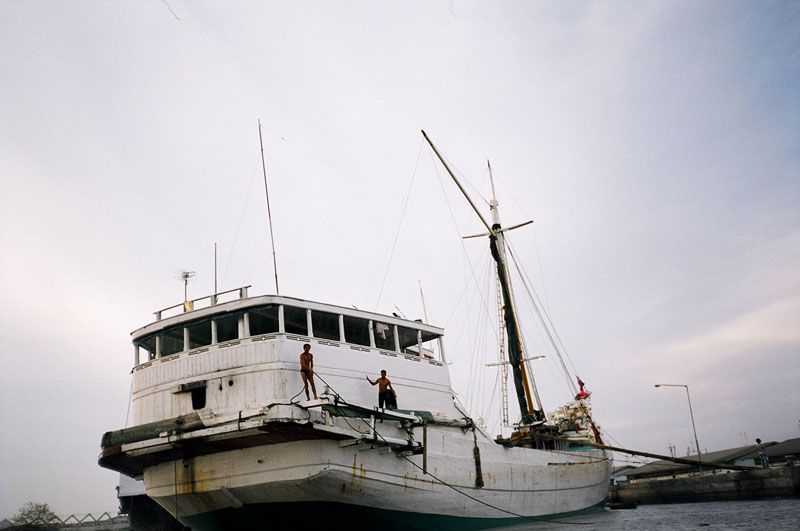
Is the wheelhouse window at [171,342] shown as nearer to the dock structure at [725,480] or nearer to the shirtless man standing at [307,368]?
the shirtless man standing at [307,368]

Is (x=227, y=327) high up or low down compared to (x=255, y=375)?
up

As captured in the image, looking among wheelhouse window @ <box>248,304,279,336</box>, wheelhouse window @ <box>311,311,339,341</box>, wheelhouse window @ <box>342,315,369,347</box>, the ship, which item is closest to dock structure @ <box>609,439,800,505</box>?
the ship

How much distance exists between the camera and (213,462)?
14336mm

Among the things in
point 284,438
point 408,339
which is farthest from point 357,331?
point 284,438

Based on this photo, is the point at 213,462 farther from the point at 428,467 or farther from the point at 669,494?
the point at 669,494

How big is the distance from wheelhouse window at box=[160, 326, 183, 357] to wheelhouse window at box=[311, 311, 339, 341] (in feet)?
11.8

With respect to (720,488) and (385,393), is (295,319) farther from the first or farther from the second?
(720,488)

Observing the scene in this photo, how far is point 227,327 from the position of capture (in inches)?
631

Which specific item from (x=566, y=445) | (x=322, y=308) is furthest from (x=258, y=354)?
(x=566, y=445)

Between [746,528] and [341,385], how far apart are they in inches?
504

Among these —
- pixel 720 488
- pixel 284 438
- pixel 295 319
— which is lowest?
pixel 720 488

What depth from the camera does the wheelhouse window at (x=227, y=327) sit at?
15.5 meters

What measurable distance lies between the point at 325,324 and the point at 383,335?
1.70 meters

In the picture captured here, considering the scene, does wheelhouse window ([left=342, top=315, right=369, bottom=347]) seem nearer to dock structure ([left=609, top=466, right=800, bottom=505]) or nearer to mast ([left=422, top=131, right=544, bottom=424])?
mast ([left=422, top=131, right=544, bottom=424])
